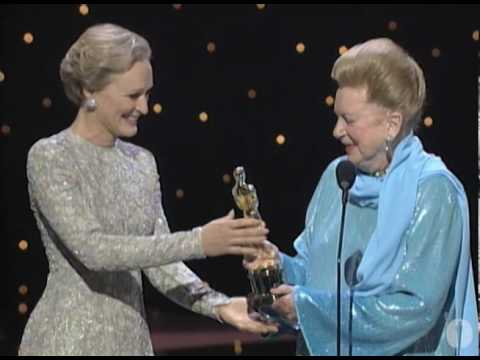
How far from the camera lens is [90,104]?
2.35m

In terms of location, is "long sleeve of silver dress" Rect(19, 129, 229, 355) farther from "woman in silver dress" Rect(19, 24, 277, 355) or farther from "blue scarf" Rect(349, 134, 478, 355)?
"blue scarf" Rect(349, 134, 478, 355)

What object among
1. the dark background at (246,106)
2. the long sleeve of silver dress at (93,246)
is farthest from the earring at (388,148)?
the dark background at (246,106)

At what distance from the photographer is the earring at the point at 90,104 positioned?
235 cm

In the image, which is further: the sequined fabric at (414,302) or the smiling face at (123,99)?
the smiling face at (123,99)

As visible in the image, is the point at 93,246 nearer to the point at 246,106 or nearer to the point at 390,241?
the point at 390,241

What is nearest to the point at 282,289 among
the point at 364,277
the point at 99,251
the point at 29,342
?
the point at 364,277

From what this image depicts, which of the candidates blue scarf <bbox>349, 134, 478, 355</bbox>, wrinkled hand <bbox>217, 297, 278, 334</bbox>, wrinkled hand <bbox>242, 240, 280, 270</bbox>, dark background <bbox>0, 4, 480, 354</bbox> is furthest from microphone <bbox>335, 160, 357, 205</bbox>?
dark background <bbox>0, 4, 480, 354</bbox>

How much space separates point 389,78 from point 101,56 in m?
0.56

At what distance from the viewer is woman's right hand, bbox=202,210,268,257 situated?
2.25 metres

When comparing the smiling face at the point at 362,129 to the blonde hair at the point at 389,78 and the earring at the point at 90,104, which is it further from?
the earring at the point at 90,104

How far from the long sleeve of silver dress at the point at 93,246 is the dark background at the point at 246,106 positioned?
1.54 meters

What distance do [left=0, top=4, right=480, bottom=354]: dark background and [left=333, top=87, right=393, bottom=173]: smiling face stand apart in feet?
5.10

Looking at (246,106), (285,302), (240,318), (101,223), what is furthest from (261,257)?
(246,106)

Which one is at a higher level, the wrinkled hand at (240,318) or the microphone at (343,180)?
the microphone at (343,180)
